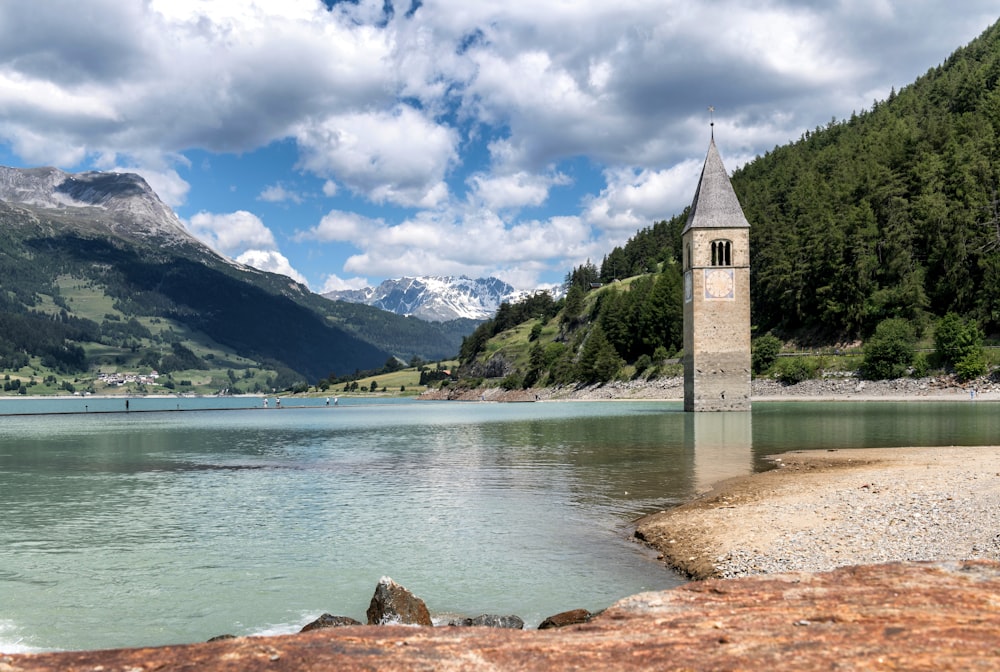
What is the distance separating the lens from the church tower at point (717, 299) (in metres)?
77.1

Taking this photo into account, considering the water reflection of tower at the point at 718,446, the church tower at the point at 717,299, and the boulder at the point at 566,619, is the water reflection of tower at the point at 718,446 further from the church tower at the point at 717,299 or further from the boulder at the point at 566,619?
the boulder at the point at 566,619

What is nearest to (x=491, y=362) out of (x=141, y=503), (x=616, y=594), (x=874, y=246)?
(x=874, y=246)

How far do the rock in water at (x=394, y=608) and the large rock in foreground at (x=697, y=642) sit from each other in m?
3.54

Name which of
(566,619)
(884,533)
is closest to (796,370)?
(884,533)

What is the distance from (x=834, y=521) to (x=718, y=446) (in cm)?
2358

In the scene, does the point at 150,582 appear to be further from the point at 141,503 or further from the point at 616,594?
the point at 141,503

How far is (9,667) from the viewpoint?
657 centimetres

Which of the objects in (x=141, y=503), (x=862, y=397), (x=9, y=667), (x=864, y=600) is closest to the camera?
(x=9, y=667)

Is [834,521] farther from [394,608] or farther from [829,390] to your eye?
[829,390]

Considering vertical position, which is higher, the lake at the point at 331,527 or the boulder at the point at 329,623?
the boulder at the point at 329,623

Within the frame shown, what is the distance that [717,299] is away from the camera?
7881 centimetres

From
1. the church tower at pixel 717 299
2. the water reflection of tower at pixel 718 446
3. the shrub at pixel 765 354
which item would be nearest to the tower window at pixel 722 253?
the church tower at pixel 717 299

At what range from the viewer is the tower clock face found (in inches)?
3100

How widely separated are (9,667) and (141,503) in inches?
839
